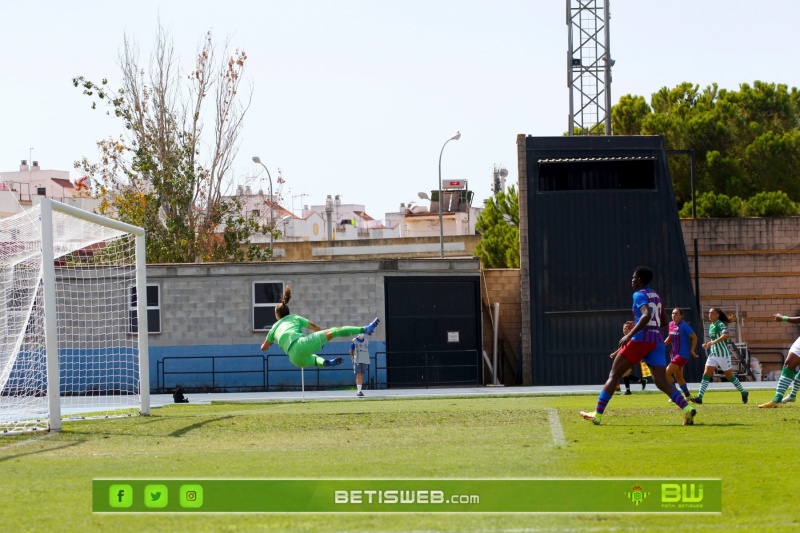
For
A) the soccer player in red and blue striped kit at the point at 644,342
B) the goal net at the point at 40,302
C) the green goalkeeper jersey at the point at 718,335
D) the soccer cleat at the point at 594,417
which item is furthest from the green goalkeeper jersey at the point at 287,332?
the green goalkeeper jersey at the point at 718,335

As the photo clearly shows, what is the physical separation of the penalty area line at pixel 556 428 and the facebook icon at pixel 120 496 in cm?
443

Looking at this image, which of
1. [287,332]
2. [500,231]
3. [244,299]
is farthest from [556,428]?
[500,231]

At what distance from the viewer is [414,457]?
10.2 metres

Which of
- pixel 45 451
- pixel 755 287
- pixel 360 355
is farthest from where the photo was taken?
pixel 755 287

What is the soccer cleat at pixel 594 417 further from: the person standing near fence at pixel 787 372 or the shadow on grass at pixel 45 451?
the shadow on grass at pixel 45 451

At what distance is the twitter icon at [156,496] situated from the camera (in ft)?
25.8

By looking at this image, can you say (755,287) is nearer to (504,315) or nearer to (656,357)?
(504,315)

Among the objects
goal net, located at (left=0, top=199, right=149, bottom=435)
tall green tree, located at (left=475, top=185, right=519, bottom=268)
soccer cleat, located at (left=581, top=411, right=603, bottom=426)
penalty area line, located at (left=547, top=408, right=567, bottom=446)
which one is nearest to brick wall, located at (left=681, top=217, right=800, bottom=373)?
tall green tree, located at (left=475, top=185, right=519, bottom=268)

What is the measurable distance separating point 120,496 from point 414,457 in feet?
9.51

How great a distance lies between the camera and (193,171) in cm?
4484

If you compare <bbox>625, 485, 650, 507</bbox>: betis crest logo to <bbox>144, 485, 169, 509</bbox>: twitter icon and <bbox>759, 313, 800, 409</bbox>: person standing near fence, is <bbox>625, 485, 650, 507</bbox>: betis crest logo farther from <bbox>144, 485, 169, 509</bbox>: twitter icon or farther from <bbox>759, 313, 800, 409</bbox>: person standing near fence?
<bbox>759, 313, 800, 409</bbox>: person standing near fence

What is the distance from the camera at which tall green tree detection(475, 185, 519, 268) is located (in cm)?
5324

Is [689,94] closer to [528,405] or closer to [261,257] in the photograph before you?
[261,257]

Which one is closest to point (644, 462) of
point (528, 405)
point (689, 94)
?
point (528, 405)
